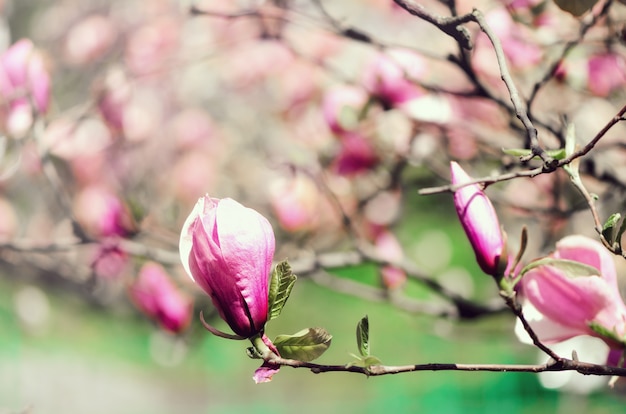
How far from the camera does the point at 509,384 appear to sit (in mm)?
2041

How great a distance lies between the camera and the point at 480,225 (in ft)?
1.44

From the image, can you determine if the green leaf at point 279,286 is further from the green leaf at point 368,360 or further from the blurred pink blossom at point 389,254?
the blurred pink blossom at point 389,254

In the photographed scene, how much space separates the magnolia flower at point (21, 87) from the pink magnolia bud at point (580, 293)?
0.58m

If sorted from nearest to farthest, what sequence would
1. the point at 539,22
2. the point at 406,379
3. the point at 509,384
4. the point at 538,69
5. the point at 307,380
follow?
the point at 539,22, the point at 538,69, the point at 509,384, the point at 406,379, the point at 307,380

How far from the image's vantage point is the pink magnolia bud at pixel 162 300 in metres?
1.17

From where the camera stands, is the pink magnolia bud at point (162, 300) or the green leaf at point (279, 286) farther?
the pink magnolia bud at point (162, 300)

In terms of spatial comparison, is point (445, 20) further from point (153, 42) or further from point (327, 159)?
point (153, 42)

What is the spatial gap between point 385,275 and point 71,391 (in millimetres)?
1849

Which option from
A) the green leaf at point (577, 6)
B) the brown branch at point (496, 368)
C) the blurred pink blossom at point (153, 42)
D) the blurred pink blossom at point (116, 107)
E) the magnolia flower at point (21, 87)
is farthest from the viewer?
the blurred pink blossom at point (153, 42)

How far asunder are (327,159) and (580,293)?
745mm

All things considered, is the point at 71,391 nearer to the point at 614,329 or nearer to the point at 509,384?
the point at 509,384

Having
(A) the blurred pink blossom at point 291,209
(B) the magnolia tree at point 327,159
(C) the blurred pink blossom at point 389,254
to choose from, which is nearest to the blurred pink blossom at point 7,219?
(B) the magnolia tree at point 327,159

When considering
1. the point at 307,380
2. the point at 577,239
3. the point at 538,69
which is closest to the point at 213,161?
the point at 307,380

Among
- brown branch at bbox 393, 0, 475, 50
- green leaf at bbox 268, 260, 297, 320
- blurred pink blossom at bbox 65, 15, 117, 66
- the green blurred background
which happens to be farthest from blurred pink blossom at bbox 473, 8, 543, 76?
blurred pink blossom at bbox 65, 15, 117, 66
